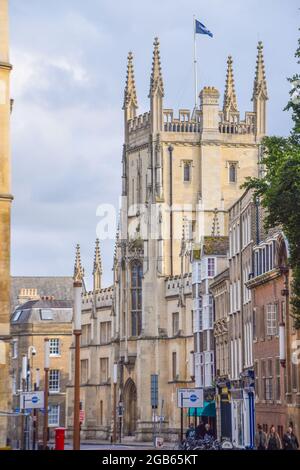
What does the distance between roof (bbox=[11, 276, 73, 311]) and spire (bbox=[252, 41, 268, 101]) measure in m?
44.9

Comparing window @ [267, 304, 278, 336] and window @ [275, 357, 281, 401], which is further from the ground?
window @ [267, 304, 278, 336]

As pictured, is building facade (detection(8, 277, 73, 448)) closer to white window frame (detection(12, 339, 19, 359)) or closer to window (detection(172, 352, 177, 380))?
white window frame (detection(12, 339, 19, 359))

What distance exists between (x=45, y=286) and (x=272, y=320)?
108 metres

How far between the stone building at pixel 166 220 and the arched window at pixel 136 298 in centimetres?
8

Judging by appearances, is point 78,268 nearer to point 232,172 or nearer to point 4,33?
point 232,172

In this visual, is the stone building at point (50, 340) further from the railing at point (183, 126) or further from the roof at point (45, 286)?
the railing at point (183, 126)

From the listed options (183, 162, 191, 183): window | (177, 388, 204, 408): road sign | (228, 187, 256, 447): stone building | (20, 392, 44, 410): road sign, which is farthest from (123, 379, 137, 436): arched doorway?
(20, 392, 44, 410): road sign

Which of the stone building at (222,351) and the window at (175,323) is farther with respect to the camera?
the window at (175,323)

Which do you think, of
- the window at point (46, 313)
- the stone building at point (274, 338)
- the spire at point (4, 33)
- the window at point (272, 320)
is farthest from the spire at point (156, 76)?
the spire at point (4, 33)

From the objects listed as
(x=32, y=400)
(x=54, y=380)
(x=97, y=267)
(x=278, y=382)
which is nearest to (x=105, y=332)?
(x=97, y=267)

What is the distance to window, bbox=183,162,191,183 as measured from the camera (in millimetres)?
119363

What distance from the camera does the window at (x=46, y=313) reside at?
447ft

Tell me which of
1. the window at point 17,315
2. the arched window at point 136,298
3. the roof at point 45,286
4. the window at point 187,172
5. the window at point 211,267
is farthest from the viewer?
the roof at point 45,286
